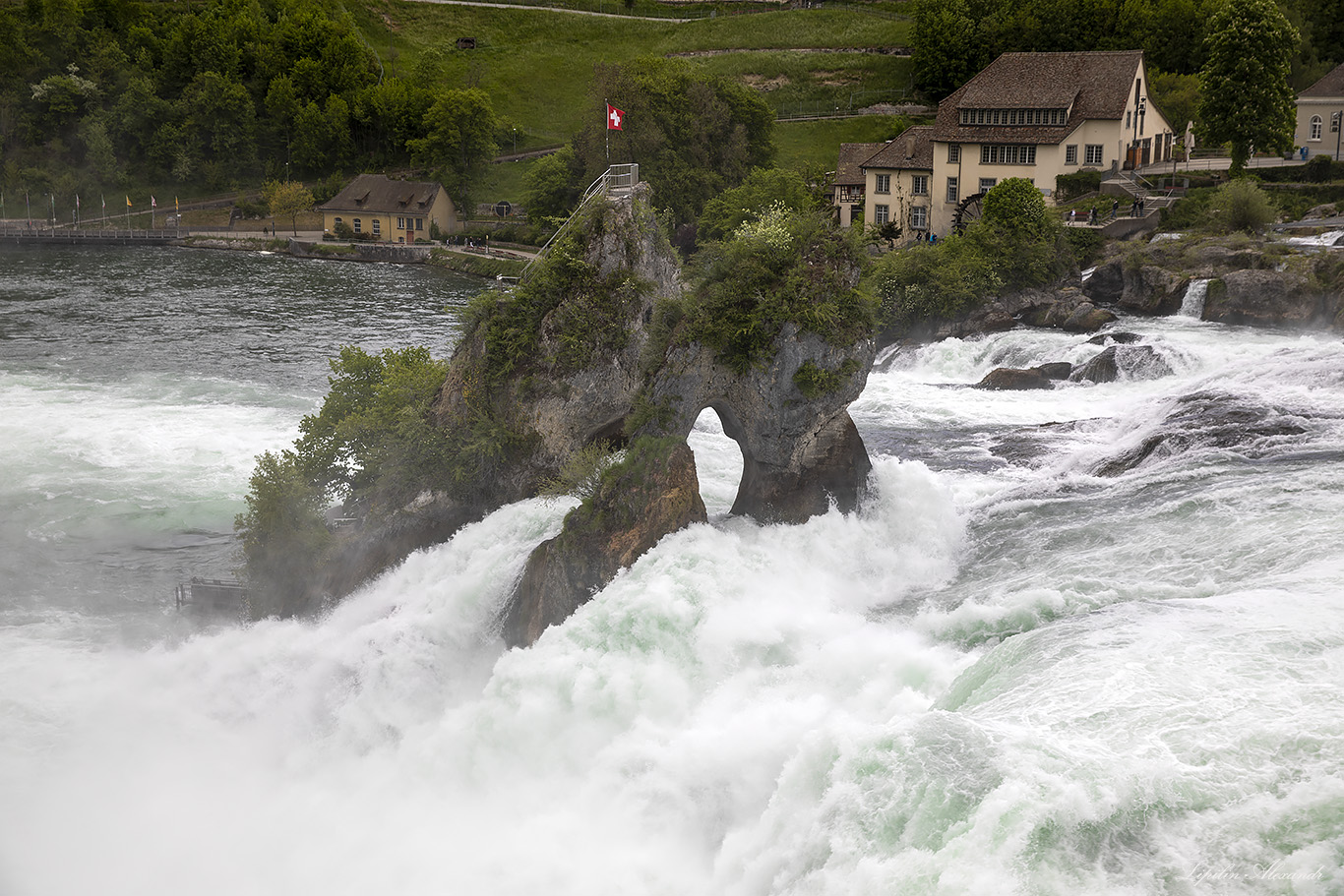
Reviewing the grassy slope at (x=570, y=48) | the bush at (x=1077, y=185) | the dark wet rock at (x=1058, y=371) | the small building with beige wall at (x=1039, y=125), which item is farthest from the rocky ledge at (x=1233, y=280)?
the grassy slope at (x=570, y=48)

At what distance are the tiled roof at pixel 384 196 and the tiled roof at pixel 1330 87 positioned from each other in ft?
259

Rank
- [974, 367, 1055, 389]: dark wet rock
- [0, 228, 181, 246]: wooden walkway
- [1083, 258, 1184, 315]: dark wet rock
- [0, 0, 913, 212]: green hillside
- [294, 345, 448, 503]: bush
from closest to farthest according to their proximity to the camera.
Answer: [294, 345, 448, 503]: bush
[974, 367, 1055, 389]: dark wet rock
[1083, 258, 1184, 315]: dark wet rock
[0, 228, 181, 246]: wooden walkway
[0, 0, 913, 212]: green hillside

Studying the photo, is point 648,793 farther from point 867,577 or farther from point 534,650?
point 867,577

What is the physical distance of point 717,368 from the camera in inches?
1150

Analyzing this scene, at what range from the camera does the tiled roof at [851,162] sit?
85.2m

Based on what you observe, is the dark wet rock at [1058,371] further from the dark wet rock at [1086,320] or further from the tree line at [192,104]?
the tree line at [192,104]

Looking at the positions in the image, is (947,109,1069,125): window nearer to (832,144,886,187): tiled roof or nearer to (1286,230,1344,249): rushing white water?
(832,144,886,187): tiled roof

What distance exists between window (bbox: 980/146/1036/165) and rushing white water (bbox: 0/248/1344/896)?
41.2m

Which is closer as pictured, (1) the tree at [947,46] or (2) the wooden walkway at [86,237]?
(2) the wooden walkway at [86,237]

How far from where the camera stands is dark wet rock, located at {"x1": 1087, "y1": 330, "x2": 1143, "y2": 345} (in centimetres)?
4897

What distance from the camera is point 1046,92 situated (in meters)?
75.1

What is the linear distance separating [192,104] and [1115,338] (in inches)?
4948

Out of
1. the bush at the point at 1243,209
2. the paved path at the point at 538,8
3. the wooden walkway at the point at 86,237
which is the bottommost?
the bush at the point at 1243,209

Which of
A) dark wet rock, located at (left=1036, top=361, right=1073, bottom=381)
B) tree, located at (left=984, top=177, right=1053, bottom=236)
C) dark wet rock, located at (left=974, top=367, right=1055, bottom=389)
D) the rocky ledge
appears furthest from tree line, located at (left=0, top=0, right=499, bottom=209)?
dark wet rock, located at (left=1036, top=361, right=1073, bottom=381)
